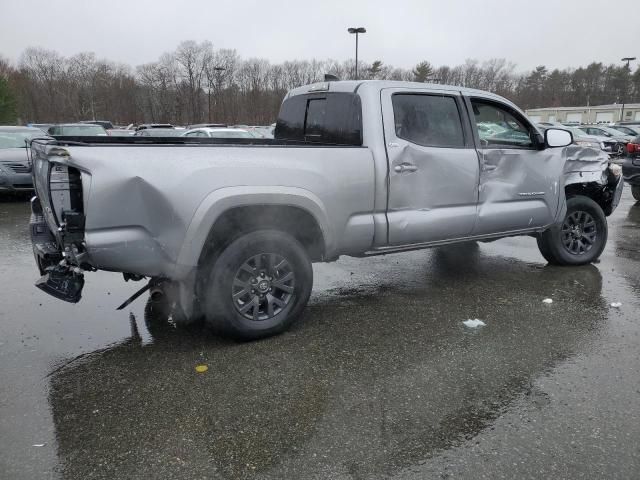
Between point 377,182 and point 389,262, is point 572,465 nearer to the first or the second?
point 377,182

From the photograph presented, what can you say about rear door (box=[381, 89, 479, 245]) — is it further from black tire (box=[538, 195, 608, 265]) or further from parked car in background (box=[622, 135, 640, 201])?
parked car in background (box=[622, 135, 640, 201])

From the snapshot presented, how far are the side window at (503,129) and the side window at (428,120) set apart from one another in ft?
1.61

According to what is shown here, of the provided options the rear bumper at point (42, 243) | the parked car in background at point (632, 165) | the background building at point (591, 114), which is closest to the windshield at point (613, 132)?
the parked car in background at point (632, 165)

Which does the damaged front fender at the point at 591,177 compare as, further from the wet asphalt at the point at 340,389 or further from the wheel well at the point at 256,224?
the wheel well at the point at 256,224

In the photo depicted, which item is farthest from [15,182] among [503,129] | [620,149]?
[620,149]

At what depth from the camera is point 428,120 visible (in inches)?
181

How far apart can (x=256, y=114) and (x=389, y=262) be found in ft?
230

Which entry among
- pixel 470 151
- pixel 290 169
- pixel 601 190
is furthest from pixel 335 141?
pixel 601 190

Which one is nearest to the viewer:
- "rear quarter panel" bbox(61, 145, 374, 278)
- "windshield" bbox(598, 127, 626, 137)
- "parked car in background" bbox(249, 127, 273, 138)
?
"rear quarter panel" bbox(61, 145, 374, 278)

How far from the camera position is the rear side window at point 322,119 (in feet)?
14.3

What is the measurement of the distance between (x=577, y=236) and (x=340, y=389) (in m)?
4.13

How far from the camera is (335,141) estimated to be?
4570 mm

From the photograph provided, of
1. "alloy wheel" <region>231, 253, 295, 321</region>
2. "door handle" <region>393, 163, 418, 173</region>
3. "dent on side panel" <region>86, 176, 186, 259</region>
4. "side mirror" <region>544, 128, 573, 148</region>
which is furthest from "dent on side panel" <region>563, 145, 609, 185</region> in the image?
"dent on side panel" <region>86, 176, 186, 259</region>

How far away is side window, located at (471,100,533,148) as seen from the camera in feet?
16.8
